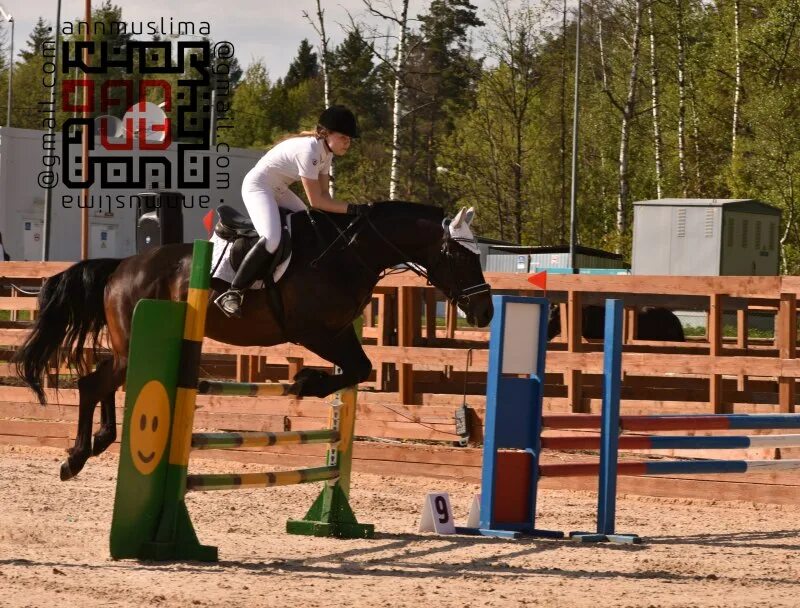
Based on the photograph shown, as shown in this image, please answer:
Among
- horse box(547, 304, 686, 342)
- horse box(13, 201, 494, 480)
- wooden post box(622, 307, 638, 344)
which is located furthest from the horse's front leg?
horse box(547, 304, 686, 342)

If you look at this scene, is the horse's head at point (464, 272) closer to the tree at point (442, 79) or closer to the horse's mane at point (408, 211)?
the horse's mane at point (408, 211)

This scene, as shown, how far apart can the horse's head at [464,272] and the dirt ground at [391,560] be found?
1120 mm

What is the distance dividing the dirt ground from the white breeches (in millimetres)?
1451

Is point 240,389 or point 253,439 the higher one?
point 240,389

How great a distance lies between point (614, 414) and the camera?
642 cm

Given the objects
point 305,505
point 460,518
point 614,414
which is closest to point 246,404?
point 305,505

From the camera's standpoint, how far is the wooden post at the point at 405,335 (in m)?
9.50

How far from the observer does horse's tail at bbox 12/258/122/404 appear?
7.14 meters

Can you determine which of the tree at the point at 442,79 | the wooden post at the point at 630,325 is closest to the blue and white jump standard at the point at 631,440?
the wooden post at the point at 630,325

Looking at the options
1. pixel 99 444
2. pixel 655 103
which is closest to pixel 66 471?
pixel 99 444

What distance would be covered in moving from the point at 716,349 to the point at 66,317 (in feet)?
13.9

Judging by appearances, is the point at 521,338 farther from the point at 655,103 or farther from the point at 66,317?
the point at 655,103

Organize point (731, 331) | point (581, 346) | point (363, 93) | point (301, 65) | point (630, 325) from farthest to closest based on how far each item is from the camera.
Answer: point (301, 65) < point (363, 93) < point (731, 331) < point (630, 325) < point (581, 346)

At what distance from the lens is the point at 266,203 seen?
22.2ft
